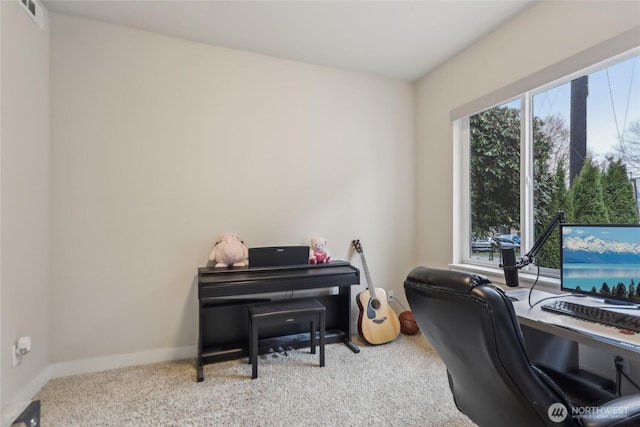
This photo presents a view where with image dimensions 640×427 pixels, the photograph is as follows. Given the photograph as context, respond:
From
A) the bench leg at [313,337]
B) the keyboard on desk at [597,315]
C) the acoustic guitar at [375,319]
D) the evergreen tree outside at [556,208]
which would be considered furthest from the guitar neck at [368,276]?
the keyboard on desk at [597,315]

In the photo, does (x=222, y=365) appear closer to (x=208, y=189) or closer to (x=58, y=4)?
(x=208, y=189)

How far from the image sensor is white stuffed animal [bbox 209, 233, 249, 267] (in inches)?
96.0

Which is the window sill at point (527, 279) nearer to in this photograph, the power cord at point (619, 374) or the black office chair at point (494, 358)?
the power cord at point (619, 374)

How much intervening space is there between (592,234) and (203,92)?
2825 mm

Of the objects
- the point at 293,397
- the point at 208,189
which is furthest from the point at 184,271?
the point at 293,397

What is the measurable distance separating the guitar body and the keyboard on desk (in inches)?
53.8

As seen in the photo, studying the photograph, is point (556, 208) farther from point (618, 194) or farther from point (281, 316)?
point (281, 316)

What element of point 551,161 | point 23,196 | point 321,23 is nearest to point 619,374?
point 551,161

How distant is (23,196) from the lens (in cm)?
185

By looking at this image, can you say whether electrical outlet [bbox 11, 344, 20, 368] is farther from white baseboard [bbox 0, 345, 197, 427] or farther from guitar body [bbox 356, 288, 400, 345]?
guitar body [bbox 356, 288, 400, 345]

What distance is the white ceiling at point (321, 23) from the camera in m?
2.08

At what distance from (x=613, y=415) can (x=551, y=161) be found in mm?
1762

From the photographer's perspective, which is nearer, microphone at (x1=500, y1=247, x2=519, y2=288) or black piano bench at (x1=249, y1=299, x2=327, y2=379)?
microphone at (x1=500, y1=247, x2=519, y2=288)

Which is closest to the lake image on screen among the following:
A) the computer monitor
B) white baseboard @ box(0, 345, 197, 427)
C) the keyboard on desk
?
the computer monitor
